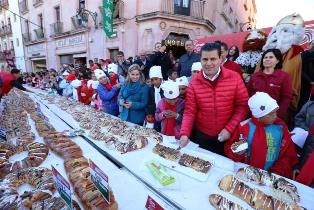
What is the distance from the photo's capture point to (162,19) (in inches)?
386

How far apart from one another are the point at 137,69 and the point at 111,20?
8.70 metres

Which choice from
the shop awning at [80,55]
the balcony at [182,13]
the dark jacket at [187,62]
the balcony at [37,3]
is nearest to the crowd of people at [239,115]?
the dark jacket at [187,62]

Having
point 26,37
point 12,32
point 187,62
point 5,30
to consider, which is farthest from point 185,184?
point 5,30

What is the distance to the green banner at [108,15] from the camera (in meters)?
10.4

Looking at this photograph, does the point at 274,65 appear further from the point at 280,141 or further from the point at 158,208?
the point at 158,208

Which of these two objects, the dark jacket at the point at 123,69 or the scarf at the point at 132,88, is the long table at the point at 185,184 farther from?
the dark jacket at the point at 123,69

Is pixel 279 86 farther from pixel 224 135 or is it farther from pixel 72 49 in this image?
pixel 72 49

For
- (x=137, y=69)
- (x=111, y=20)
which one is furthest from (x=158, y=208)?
(x=111, y=20)

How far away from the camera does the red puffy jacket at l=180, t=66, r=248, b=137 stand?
1.89 m

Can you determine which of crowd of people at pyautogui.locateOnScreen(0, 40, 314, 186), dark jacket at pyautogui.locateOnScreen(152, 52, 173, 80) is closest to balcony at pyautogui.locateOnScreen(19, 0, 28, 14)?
dark jacket at pyautogui.locateOnScreen(152, 52, 173, 80)

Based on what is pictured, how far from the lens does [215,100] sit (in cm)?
191

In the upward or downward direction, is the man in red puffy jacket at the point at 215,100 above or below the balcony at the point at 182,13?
below

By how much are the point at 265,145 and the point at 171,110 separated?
1075 mm

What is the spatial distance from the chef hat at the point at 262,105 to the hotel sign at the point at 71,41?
45.1 feet
